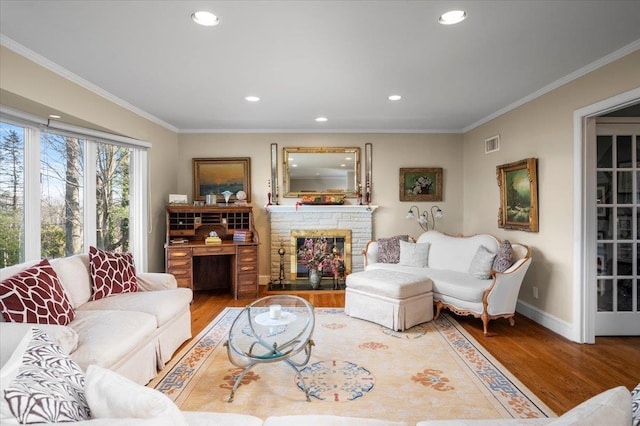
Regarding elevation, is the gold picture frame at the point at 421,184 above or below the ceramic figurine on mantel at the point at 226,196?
above

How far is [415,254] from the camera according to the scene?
4.74 meters

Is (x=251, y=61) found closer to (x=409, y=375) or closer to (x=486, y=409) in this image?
(x=409, y=375)

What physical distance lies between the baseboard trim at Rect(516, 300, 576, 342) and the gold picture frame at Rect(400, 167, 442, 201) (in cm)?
205

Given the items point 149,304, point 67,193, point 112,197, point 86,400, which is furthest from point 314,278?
point 86,400

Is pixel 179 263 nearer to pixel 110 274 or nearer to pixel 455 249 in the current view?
pixel 110 274

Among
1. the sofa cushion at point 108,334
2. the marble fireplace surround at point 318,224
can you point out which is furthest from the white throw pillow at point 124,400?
the marble fireplace surround at point 318,224

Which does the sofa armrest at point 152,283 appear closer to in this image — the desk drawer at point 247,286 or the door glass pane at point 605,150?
the desk drawer at point 247,286

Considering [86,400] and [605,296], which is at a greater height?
[86,400]

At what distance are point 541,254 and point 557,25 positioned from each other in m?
2.35

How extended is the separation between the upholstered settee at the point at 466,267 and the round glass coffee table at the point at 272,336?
67.7 inches

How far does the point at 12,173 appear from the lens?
3.04m

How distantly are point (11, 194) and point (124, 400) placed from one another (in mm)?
2996

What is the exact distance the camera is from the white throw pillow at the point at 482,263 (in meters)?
3.92

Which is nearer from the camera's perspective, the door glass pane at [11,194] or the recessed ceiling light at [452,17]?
the recessed ceiling light at [452,17]
